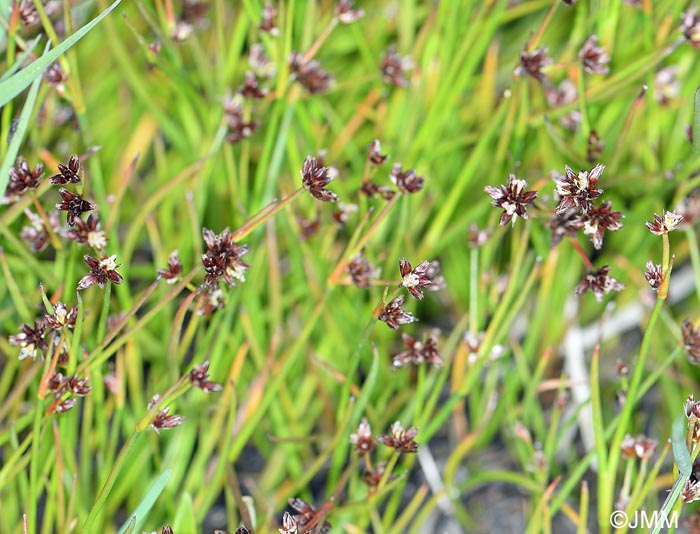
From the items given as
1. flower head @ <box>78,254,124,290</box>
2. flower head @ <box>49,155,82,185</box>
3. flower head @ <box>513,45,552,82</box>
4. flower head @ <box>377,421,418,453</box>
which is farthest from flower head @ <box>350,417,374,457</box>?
flower head @ <box>513,45,552,82</box>

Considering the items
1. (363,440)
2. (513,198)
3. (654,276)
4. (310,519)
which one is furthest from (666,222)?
(310,519)

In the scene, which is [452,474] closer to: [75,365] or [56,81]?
[75,365]

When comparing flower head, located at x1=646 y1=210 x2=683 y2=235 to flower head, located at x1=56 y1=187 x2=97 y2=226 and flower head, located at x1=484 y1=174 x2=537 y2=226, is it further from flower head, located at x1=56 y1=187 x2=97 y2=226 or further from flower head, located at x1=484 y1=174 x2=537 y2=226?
flower head, located at x1=56 y1=187 x2=97 y2=226

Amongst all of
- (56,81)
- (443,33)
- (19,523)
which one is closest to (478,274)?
(443,33)

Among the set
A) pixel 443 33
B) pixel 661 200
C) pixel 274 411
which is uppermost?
pixel 443 33

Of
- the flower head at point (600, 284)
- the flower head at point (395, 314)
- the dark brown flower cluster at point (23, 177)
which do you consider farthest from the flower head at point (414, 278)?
the dark brown flower cluster at point (23, 177)

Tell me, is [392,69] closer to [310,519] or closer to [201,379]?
[201,379]
